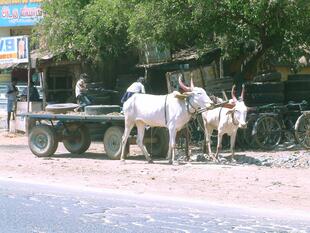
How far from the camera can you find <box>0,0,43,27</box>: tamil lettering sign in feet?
104

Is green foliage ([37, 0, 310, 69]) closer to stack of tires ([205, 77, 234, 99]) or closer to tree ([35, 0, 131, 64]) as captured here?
tree ([35, 0, 131, 64])

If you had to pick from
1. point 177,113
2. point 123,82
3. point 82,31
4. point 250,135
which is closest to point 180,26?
point 177,113

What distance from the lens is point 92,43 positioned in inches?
795

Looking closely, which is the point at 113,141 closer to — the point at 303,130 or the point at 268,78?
the point at 303,130

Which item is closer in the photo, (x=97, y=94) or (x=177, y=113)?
(x=177, y=113)

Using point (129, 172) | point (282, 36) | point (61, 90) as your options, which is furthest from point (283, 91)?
point (61, 90)

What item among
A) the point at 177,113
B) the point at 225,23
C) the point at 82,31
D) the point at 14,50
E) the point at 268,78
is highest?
the point at 82,31

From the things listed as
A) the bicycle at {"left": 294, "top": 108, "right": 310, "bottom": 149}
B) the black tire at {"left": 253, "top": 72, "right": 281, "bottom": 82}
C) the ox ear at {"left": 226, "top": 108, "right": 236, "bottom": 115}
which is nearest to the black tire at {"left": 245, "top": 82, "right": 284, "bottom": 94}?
the black tire at {"left": 253, "top": 72, "right": 281, "bottom": 82}

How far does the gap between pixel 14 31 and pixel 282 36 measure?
19.7 meters

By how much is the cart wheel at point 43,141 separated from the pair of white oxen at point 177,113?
7.45 feet

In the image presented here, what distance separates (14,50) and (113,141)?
840 cm

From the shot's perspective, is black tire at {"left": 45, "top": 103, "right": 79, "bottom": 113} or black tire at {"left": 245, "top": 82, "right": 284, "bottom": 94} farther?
black tire at {"left": 245, "top": 82, "right": 284, "bottom": 94}

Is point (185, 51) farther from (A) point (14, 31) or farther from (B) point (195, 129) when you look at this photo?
(A) point (14, 31)

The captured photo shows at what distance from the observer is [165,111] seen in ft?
49.9
